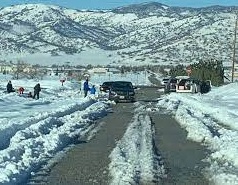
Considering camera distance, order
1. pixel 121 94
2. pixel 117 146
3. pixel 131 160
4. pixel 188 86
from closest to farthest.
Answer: pixel 131 160, pixel 117 146, pixel 121 94, pixel 188 86

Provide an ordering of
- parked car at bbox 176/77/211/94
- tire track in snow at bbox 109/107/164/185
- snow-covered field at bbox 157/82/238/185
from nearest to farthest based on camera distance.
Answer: tire track in snow at bbox 109/107/164/185 < snow-covered field at bbox 157/82/238/185 < parked car at bbox 176/77/211/94

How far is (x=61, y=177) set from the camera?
42.2 feet

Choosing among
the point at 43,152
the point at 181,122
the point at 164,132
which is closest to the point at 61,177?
the point at 43,152

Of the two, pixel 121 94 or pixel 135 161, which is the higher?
pixel 135 161

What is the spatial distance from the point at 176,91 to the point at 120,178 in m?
50.0

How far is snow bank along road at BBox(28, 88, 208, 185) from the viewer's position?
12.6 meters

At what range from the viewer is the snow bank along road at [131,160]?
41.4 feet

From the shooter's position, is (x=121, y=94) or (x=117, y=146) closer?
(x=117, y=146)

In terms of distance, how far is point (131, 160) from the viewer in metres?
14.5

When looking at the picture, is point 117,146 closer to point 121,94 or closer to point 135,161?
point 135,161

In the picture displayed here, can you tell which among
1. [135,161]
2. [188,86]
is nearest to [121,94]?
[188,86]

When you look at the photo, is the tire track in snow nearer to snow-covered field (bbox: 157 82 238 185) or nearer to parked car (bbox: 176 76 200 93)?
snow-covered field (bbox: 157 82 238 185)

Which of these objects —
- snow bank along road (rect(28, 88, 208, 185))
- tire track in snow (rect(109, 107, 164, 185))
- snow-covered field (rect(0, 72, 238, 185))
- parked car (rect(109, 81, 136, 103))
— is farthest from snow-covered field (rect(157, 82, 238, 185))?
parked car (rect(109, 81, 136, 103))

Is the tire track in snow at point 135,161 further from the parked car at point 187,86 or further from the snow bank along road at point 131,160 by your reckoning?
the parked car at point 187,86
